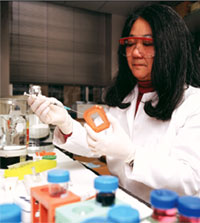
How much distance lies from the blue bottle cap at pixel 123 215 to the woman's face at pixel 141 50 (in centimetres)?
91

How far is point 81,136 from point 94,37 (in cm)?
362

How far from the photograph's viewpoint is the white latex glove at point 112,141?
910mm

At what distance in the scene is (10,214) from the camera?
18.5 inches

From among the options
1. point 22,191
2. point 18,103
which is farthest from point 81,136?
point 18,103

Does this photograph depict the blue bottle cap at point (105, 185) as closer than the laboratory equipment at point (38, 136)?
Yes

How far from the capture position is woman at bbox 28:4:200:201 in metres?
0.94

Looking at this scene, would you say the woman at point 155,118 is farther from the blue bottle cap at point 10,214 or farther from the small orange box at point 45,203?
the blue bottle cap at point 10,214

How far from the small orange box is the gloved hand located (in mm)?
577

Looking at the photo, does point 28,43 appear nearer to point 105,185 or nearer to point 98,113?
point 98,113

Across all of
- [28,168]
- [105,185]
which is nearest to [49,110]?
[28,168]

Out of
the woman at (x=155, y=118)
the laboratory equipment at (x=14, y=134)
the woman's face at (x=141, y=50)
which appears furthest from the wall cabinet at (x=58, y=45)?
the woman's face at (x=141, y=50)

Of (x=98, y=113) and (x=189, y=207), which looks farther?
(x=98, y=113)

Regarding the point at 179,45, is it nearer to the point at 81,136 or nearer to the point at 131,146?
the point at 131,146

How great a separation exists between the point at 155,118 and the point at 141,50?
0.39 meters
